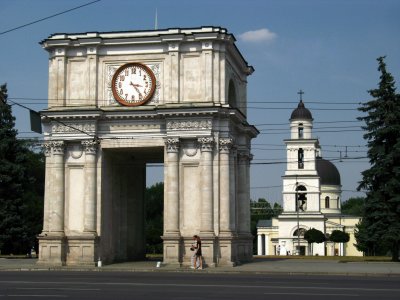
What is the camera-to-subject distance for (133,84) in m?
42.8

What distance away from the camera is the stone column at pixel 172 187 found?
40.9 meters

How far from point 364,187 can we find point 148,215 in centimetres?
8367

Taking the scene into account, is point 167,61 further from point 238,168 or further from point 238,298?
point 238,298

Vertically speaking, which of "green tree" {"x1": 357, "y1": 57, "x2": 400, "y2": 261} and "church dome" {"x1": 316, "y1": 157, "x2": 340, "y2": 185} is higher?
"church dome" {"x1": 316, "y1": 157, "x2": 340, "y2": 185}

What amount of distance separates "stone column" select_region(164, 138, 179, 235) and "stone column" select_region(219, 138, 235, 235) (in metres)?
2.38

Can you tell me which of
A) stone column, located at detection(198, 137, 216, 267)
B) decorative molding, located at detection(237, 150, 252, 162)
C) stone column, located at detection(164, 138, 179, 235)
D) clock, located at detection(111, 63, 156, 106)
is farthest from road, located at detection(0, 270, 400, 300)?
decorative molding, located at detection(237, 150, 252, 162)

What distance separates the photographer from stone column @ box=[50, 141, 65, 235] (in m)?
42.2

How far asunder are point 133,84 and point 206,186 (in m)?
7.22

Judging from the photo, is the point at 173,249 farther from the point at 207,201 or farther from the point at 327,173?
the point at 327,173

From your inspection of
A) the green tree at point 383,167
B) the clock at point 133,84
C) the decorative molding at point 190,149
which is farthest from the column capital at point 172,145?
the green tree at point 383,167

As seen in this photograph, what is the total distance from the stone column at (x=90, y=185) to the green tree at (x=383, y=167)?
59.6ft

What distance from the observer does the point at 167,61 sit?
42281mm

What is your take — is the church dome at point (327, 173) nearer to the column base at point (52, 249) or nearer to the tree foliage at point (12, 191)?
the tree foliage at point (12, 191)

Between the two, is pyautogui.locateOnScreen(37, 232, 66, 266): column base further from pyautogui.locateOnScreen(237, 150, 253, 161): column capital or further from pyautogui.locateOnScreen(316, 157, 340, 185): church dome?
pyautogui.locateOnScreen(316, 157, 340, 185): church dome
